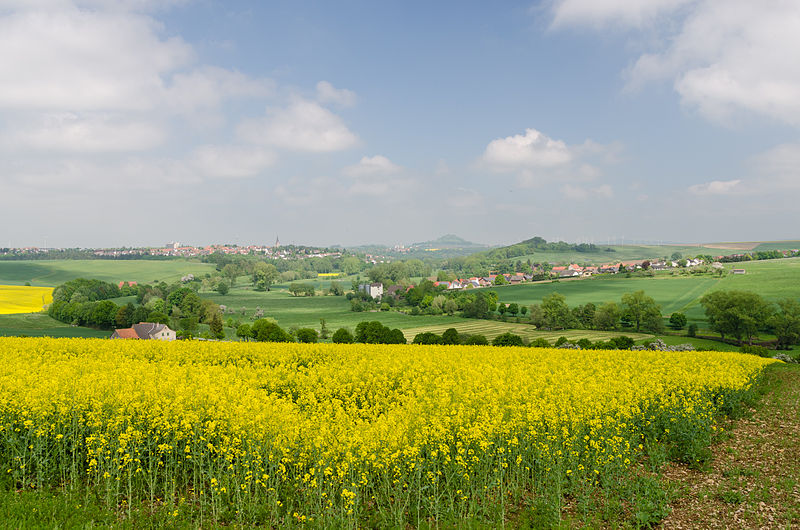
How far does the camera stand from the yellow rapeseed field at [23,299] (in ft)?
273

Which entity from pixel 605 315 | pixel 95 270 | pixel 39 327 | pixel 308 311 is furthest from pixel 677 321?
pixel 95 270

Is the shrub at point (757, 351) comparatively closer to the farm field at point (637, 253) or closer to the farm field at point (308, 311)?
the farm field at point (308, 311)

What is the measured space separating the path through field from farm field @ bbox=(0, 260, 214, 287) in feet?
525

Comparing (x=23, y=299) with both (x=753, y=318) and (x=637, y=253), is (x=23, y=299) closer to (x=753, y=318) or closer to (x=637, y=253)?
(x=753, y=318)

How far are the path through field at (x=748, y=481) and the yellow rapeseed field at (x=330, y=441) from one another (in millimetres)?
874

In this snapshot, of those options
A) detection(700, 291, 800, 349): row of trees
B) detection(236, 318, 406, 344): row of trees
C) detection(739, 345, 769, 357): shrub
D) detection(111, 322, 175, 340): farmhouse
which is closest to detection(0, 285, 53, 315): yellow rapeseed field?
detection(111, 322, 175, 340): farmhouse

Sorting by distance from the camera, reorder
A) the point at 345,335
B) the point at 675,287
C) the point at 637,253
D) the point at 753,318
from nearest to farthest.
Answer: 1. the point at 345,335
2. the point at 753,318
3. the point at 675,287
4. the point at 637,253

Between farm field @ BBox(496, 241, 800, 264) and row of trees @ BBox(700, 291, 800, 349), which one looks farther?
farm field @ BBox(496, 241, 800, 264)

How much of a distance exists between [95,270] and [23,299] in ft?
229

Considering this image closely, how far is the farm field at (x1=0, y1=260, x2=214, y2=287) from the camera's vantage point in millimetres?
135250

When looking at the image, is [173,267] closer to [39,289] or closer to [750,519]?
[39,289]

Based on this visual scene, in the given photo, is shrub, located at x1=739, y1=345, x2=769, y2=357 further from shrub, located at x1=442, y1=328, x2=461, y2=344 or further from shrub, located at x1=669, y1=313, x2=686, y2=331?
shrub, located at x1=442, y1=328, x2=461, y2=344

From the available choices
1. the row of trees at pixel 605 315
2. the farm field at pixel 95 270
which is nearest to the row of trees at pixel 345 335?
the row of trees at pixel 605 315

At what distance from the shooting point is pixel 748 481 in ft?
34.2
